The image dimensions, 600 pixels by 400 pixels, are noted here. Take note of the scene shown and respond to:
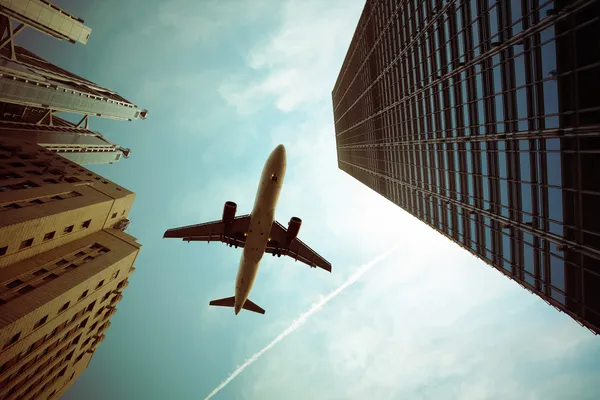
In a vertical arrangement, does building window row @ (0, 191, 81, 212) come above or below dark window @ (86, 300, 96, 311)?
above

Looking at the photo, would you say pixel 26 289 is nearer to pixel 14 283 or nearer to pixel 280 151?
pixel 14 283

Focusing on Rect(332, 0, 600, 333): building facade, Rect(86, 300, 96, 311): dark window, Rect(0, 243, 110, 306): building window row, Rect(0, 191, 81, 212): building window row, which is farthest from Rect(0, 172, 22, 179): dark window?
Rect(332, 0, 600, 333): building facade

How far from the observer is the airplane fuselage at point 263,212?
1061 inches

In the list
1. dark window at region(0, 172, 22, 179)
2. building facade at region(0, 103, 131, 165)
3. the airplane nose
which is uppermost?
building facade at region(0, 103, 131, 165)

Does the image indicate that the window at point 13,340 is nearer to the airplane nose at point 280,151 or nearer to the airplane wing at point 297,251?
the airplane wing at point 297,251

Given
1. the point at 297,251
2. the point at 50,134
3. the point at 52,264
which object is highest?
the point at 50,134

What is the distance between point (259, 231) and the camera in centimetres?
2984

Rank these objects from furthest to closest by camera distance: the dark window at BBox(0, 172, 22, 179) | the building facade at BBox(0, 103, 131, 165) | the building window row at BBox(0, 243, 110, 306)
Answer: the building facade at BBox(0, 103, 131, 165) < the dark window at BBox(0, 172, 22, 179) < the building window row at BBox(0, 243, 110, 306)

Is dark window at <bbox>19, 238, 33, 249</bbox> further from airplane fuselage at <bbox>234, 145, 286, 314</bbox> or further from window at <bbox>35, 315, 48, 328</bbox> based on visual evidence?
airplane fuselage at <bbox>234, 145, 286, 314</bbox>

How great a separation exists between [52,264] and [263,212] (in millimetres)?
24334

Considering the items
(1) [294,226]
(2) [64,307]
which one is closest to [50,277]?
(2) [64,307]

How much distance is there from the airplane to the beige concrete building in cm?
1127

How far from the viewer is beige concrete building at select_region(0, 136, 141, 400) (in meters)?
27.8

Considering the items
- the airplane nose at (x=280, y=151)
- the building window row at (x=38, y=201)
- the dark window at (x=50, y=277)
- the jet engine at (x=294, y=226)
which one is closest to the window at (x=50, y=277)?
the dark window at (x=50, y=277)
